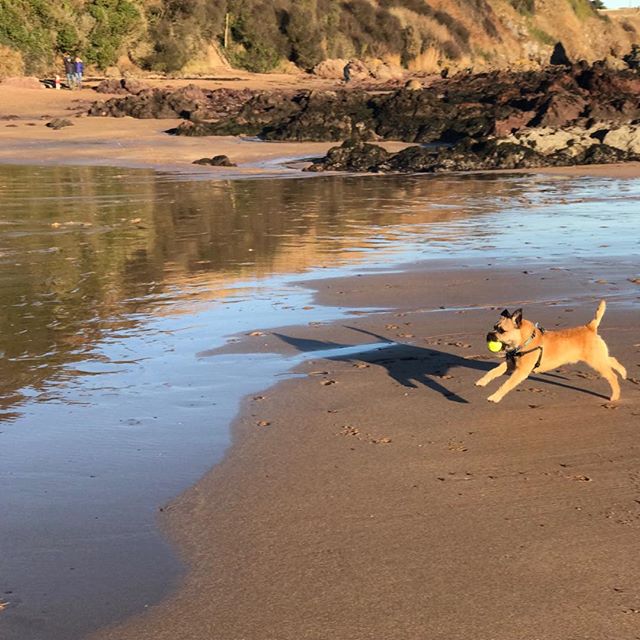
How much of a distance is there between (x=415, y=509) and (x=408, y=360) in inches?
98.1

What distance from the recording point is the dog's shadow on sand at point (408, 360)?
638 centimetres

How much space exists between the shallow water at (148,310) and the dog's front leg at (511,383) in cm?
146

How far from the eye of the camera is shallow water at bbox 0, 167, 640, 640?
163 inches

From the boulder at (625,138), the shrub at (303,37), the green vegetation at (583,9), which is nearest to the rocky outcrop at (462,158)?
the boulder at (625,138)

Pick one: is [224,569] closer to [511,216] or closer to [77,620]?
[77,620]

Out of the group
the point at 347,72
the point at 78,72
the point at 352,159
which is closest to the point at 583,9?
the point at 347,72

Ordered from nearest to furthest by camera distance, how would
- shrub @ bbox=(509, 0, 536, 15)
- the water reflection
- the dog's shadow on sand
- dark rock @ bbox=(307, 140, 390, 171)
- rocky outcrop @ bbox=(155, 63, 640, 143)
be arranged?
the dog's shadow on sand
the water reflection
dark rock @ bbox=(307, 140, 390, 171)
rocky outcrop @ bbox=(155, 63, 640, 143)
shrub @ bbox=(509, 0, 536, 15)

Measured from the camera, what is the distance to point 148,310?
875 centimetres

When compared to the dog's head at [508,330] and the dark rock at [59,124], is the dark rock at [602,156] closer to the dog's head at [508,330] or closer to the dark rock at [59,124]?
the dark rock at [59,124]

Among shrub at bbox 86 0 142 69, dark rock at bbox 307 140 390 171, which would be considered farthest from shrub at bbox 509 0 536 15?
dark rock at bbox 307 140 390 171

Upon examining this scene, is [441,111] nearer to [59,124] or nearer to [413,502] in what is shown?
[59,124]

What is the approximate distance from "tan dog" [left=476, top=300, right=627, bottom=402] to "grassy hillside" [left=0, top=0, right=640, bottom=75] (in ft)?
132

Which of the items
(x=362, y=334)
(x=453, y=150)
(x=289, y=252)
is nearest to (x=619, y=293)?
(x=362, y=334)

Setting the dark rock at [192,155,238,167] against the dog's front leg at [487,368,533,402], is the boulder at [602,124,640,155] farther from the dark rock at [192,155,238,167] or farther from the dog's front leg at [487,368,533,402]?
the dog's front leg at [487,368,533,402]
